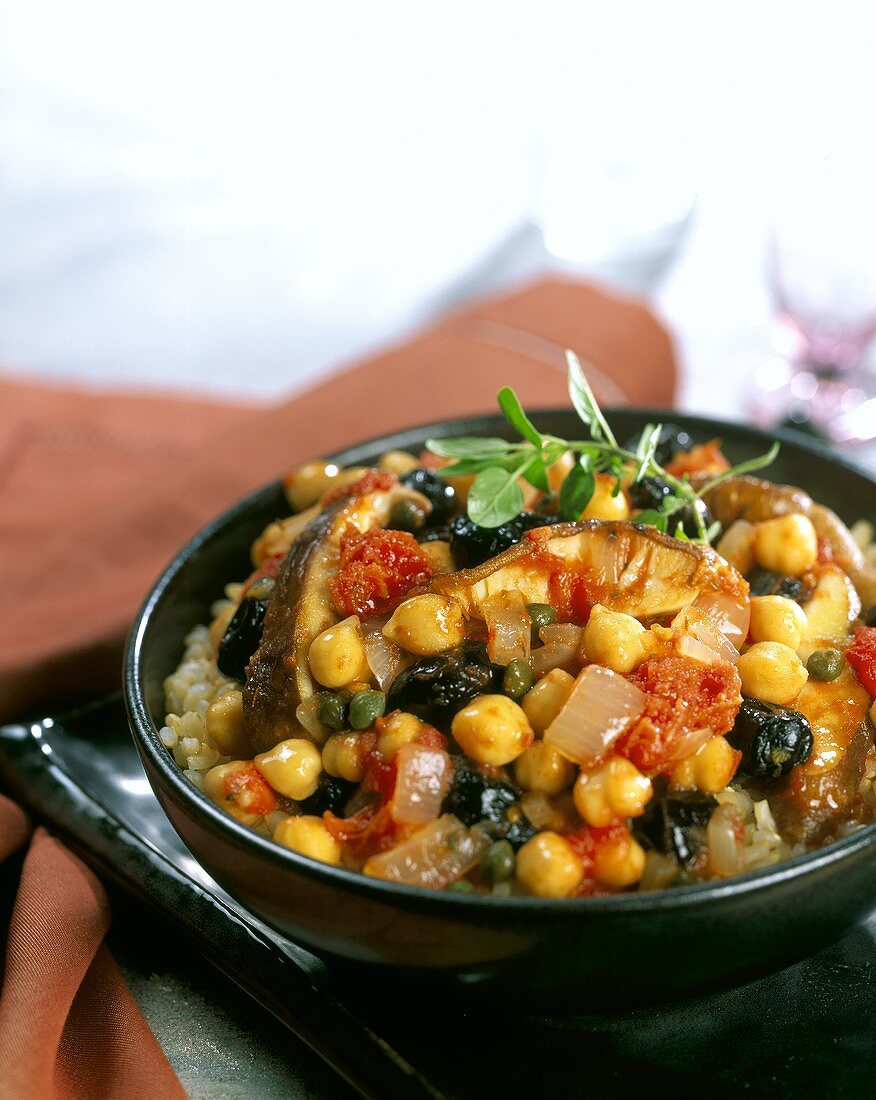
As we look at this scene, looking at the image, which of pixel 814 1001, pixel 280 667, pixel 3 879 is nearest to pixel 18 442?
pixel 3 879

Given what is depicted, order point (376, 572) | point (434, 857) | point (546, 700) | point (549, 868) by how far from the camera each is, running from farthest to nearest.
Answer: point (376, 572), point (546, 700), point (434, 857), point (549, 868)

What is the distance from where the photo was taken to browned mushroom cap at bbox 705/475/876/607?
420cm

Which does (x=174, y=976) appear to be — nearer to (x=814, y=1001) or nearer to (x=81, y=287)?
(x=814, y=1001)

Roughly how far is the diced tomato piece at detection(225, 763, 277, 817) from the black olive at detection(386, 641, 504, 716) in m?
0.42

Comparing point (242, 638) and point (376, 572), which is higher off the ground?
point (376, 572)

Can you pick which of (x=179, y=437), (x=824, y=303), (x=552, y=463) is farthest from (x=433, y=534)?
(x=824, y=303)

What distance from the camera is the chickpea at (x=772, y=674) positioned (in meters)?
3.57

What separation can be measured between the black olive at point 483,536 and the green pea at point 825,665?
0.89 metres

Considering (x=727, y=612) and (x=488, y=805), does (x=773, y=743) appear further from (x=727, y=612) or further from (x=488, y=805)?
(x=488, y=805)

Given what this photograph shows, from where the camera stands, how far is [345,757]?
351 cm

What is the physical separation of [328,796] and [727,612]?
1293 mm

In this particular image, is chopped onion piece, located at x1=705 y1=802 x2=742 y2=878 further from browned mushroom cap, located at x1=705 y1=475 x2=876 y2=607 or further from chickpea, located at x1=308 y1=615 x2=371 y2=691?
browned mushroom cap, located at x1=705 y1=475 x2=876 y2=607

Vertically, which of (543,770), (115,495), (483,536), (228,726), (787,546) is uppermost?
(483,536)

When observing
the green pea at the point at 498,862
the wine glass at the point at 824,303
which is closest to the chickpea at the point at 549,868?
the green pea at the point at 498,862
